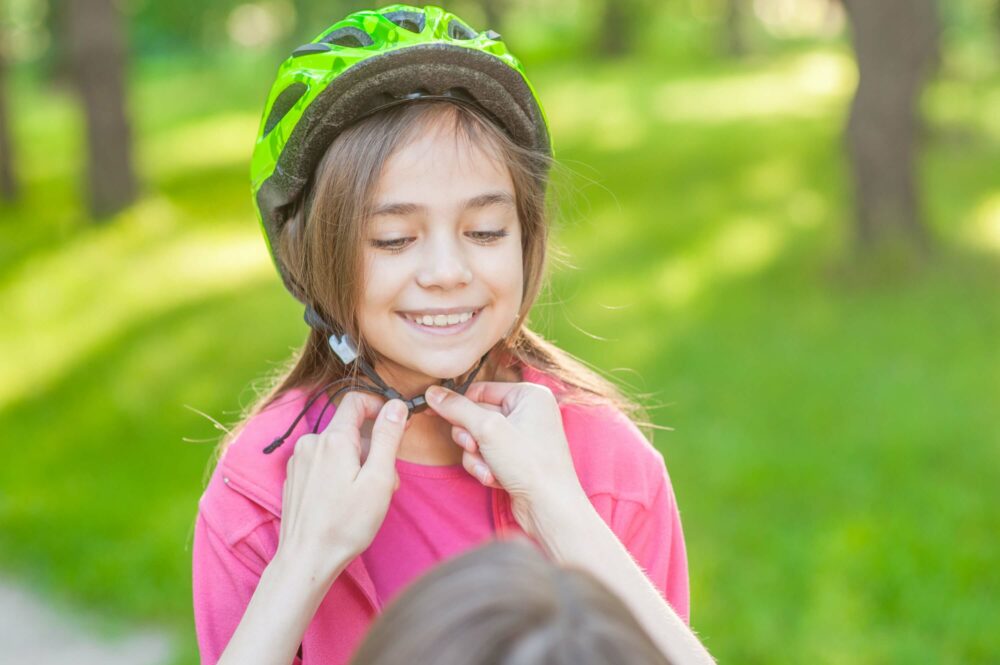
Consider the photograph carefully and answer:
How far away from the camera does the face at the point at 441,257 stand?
200 centimetres

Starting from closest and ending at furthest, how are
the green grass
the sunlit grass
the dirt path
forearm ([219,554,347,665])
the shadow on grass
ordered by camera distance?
forearm ([219,554,347,665]) → the dirt path → the green grass → the shadow on grass → the sunlit grass

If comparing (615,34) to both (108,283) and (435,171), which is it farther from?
(435,171)

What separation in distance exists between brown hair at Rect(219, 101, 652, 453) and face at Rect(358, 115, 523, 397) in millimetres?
26

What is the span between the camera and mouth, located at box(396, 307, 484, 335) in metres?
2.06

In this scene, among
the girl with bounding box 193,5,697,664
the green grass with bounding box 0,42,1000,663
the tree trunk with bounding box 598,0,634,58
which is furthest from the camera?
the tree trunk with bounding box 598,0,634,58

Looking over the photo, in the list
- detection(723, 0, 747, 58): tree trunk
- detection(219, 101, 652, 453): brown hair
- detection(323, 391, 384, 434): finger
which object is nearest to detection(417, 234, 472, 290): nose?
detection(219, 101, 652, 453): brown hair

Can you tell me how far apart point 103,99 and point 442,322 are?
1073cm

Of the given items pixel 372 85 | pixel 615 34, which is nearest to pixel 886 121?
pixel 372 85

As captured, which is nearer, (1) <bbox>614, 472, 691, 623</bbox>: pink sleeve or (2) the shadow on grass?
(1) <bbox>614, 472, 691, 623</bbox>: pink sleeve

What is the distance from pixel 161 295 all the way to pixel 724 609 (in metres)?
6.02

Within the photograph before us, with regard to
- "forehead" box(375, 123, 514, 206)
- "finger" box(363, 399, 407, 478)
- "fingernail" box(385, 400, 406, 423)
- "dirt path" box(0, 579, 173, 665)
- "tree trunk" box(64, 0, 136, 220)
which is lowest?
"dirt path" box(0, 579, 173, 665)

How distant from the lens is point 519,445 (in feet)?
6.32

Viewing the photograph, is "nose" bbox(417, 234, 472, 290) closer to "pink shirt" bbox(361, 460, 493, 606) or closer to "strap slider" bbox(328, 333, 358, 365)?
"strap slider" bbox(328, 333, 358, 365)

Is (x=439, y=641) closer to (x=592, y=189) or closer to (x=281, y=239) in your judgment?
(x=281, y=239)
